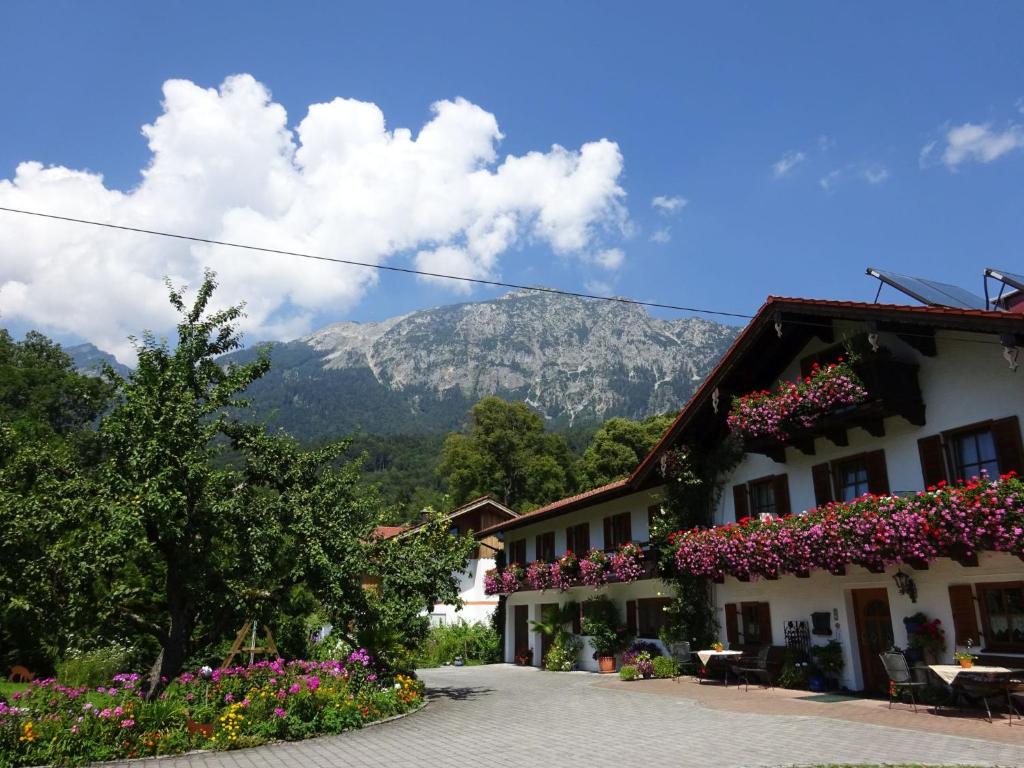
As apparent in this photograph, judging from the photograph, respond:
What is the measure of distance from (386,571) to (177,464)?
20.5ft

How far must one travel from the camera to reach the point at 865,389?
14742mm

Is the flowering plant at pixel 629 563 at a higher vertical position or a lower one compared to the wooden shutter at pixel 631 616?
higher

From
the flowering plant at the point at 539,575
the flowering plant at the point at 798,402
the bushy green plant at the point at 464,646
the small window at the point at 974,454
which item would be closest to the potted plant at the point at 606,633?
the flowering plant at the point at 539,575

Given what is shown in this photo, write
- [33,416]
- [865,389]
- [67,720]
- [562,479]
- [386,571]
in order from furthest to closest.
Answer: [562,479] < [33,416] < [386,571] < [865,389] < [67,720]

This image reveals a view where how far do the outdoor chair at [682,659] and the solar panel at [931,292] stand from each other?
10.4 m

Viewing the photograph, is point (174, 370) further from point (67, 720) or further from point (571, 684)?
point (571, 684)

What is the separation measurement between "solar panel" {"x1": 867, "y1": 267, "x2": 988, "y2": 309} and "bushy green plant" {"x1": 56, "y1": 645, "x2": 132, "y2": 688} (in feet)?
66.7

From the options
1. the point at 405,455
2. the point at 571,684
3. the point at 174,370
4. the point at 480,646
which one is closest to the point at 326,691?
the point at 174,370

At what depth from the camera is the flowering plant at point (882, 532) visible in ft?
38.7

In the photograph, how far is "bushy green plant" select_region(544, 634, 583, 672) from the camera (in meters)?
26.2

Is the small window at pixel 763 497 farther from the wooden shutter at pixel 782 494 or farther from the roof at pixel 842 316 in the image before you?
the roof at pixel 842 316

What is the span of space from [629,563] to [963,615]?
9.53 metres

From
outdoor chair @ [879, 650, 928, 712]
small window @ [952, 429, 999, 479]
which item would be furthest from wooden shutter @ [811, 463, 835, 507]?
outdoor chair @ [879, 650, 928, 712]

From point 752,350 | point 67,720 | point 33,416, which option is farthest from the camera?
point 33,416
